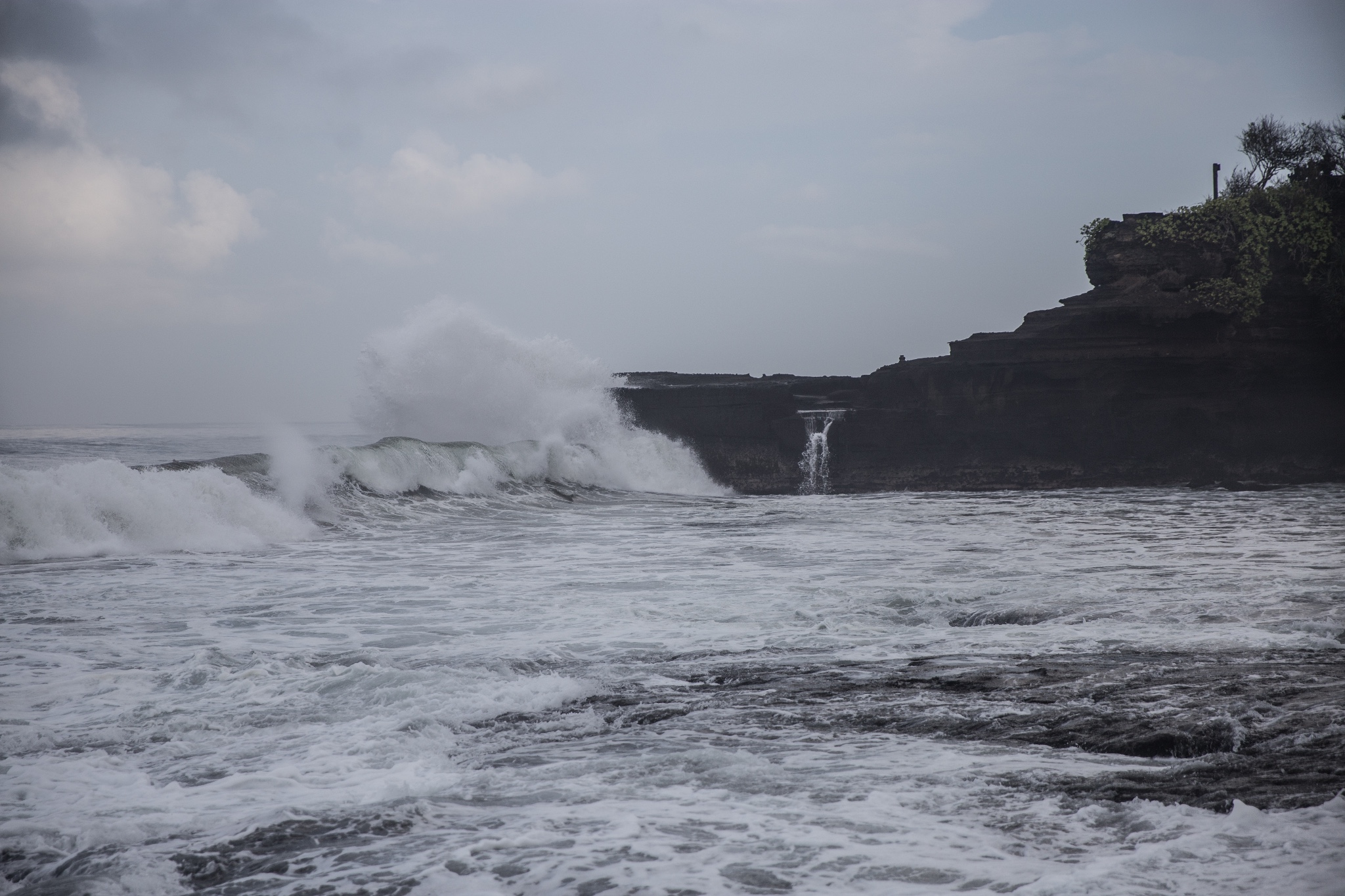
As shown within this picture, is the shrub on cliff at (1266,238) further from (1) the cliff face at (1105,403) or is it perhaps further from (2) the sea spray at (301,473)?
(2) the sea spray at (301,473)

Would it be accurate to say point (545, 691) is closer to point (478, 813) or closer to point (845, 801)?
point (478, 813)

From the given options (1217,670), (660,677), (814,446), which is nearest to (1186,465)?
(814,446)

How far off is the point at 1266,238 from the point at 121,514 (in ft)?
69.9

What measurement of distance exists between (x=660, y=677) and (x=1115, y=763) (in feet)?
7.26

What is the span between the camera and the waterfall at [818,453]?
20.0 metres

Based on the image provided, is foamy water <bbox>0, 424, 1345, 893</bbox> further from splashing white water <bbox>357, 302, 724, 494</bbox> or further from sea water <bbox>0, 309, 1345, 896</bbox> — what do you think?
splashing white water <bbox>357, 302, 724, 494</bbox>

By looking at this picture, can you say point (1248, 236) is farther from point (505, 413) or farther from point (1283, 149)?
point (505, 413)

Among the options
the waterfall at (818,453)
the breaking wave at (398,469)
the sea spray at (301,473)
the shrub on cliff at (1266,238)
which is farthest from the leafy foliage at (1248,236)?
the sea spray at (301,473)

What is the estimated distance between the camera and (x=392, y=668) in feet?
15.4

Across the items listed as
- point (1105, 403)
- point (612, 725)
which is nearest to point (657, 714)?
point (612, 725)

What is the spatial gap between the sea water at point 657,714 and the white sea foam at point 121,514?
0.12 ft

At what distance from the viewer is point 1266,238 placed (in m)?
18.6

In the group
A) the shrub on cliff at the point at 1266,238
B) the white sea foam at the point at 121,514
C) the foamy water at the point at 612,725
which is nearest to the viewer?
the foamy water at the point at 612,725

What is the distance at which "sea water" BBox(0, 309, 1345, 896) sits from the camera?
2.59 metres
